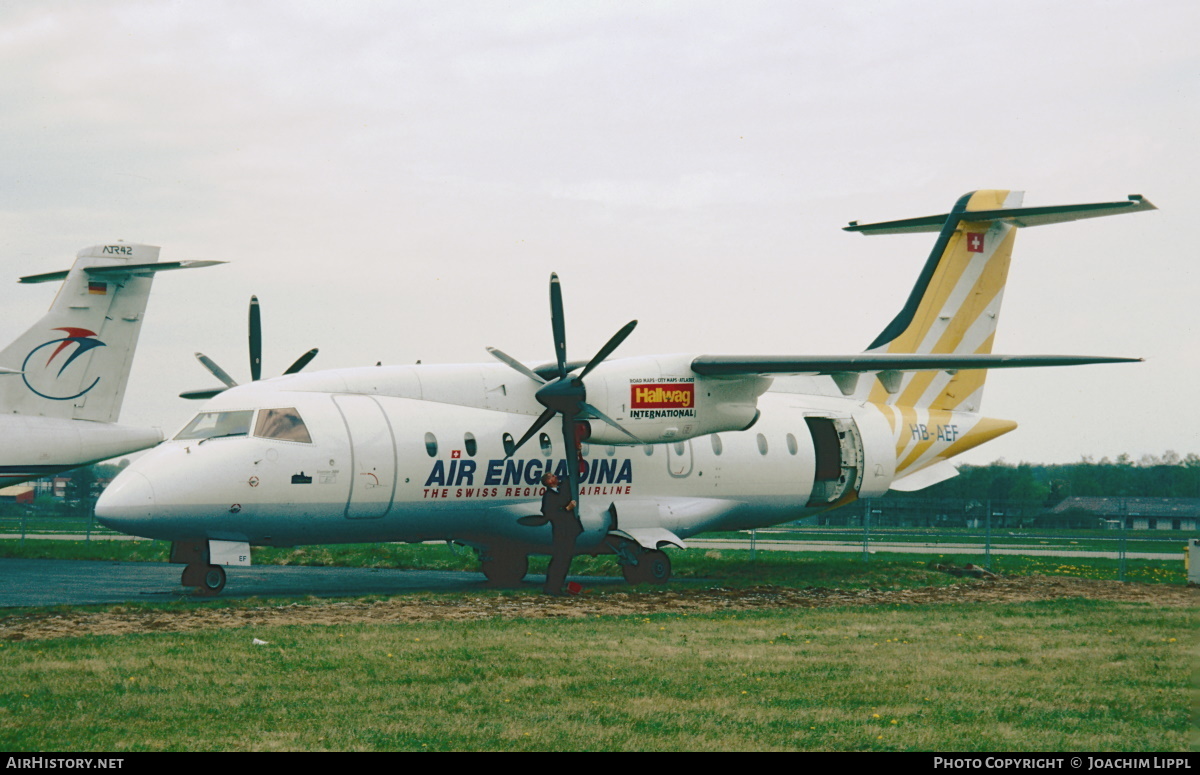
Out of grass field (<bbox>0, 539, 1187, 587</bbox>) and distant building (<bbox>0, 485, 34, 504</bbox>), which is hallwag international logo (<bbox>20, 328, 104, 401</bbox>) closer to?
grass field (<bbox>0, 539, 1187, 587</bbox>)

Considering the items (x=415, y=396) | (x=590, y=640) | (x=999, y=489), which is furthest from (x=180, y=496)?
(x=999, y=489)

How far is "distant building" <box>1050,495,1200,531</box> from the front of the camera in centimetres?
6706

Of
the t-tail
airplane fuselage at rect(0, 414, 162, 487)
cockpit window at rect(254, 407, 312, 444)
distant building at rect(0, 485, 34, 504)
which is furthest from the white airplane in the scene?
distant building at rect(0, 485, 34, 504)

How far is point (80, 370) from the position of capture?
27688mm

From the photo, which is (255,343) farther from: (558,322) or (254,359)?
(558,322)

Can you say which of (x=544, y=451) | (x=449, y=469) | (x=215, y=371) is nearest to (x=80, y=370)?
(x=215, y=371)

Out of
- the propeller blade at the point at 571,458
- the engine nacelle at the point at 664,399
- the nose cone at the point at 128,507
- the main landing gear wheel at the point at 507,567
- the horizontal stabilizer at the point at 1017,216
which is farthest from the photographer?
the horizontal stabilizer at the point at 1017,216

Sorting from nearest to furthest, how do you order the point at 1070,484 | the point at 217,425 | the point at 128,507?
the point at 128,507 → the point at 217,425 → the point at 1070,484

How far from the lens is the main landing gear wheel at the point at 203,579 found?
728 inches

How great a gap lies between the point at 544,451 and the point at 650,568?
9.71ft

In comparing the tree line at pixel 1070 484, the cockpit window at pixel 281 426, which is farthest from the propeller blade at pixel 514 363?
the tree line at pixel 1070 484

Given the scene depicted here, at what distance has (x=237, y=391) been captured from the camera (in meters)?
19.3

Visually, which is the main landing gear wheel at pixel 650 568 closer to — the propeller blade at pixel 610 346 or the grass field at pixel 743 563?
the grass field at pixel 743 563

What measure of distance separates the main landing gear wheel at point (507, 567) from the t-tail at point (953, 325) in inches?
333
